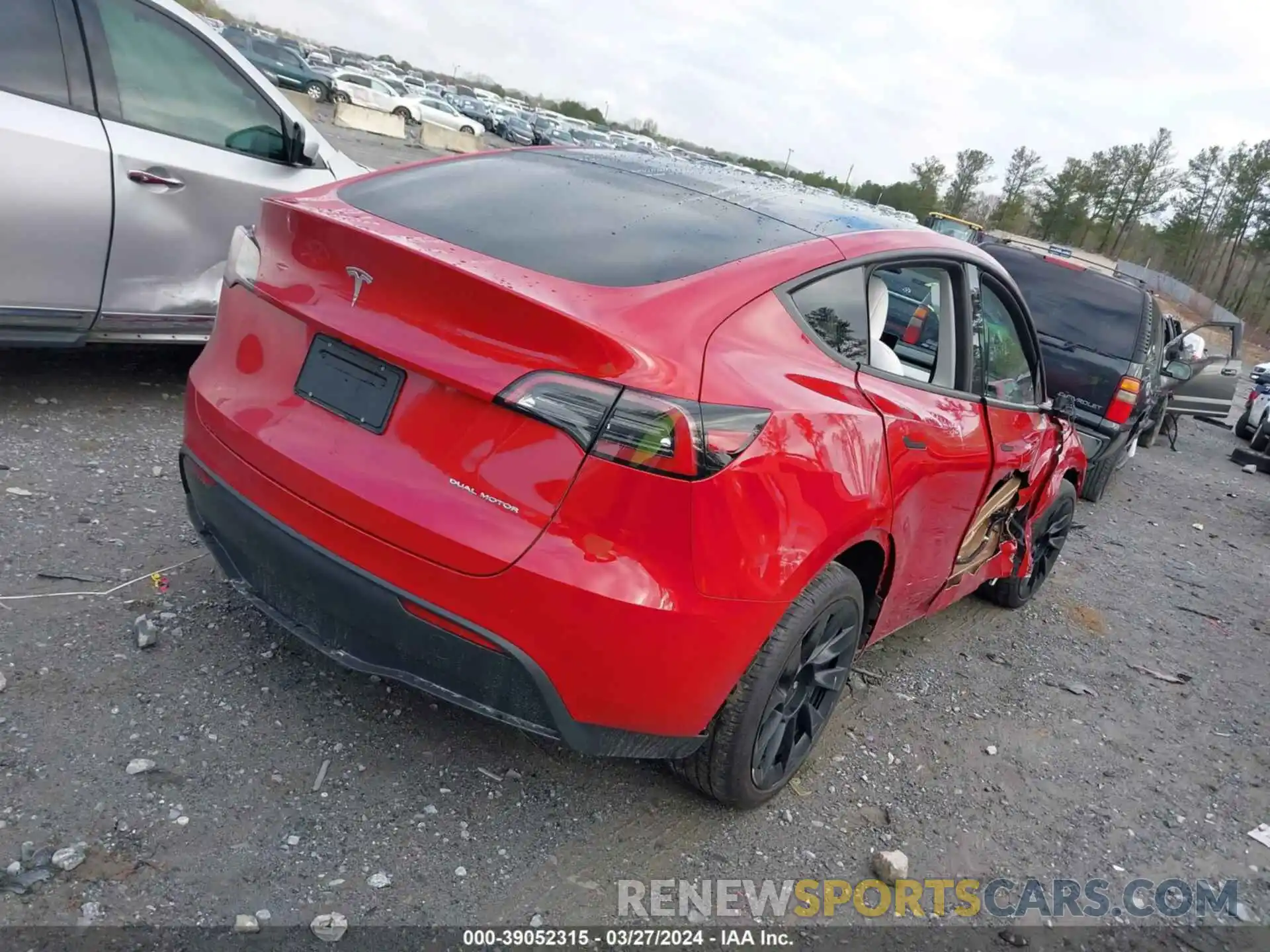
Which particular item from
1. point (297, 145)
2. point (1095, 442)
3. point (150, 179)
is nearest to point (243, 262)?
point (150, 179)

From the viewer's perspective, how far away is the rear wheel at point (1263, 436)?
38.4 feet

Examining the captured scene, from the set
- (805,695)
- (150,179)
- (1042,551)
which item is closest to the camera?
(805,695)

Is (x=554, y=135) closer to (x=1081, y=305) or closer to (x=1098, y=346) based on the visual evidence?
(x=1081, y=305)

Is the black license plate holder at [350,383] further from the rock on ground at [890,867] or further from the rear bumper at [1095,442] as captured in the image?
the rear bumper at [1095,442]

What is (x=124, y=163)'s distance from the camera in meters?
4.06

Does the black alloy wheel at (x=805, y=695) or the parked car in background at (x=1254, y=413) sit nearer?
the black alloy wheel at (x=805, y=695)

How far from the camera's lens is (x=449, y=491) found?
213 centimetres

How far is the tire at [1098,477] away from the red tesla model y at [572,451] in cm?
540

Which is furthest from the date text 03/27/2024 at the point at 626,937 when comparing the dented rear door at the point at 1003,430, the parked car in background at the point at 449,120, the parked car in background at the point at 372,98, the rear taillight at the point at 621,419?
the parked car in background at the point at 372,98

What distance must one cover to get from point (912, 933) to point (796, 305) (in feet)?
5.78

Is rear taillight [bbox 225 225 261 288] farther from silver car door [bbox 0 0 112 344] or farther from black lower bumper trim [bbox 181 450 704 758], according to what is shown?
silver car door [bbox 0 0 112 344]

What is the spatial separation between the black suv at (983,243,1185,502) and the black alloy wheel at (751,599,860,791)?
4.99 meters

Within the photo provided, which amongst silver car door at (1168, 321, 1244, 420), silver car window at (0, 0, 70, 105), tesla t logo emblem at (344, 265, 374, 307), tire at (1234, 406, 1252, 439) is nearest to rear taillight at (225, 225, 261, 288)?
tesla t logo emblem at (344, 265, 374, 307)

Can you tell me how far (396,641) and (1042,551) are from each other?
412 cm
